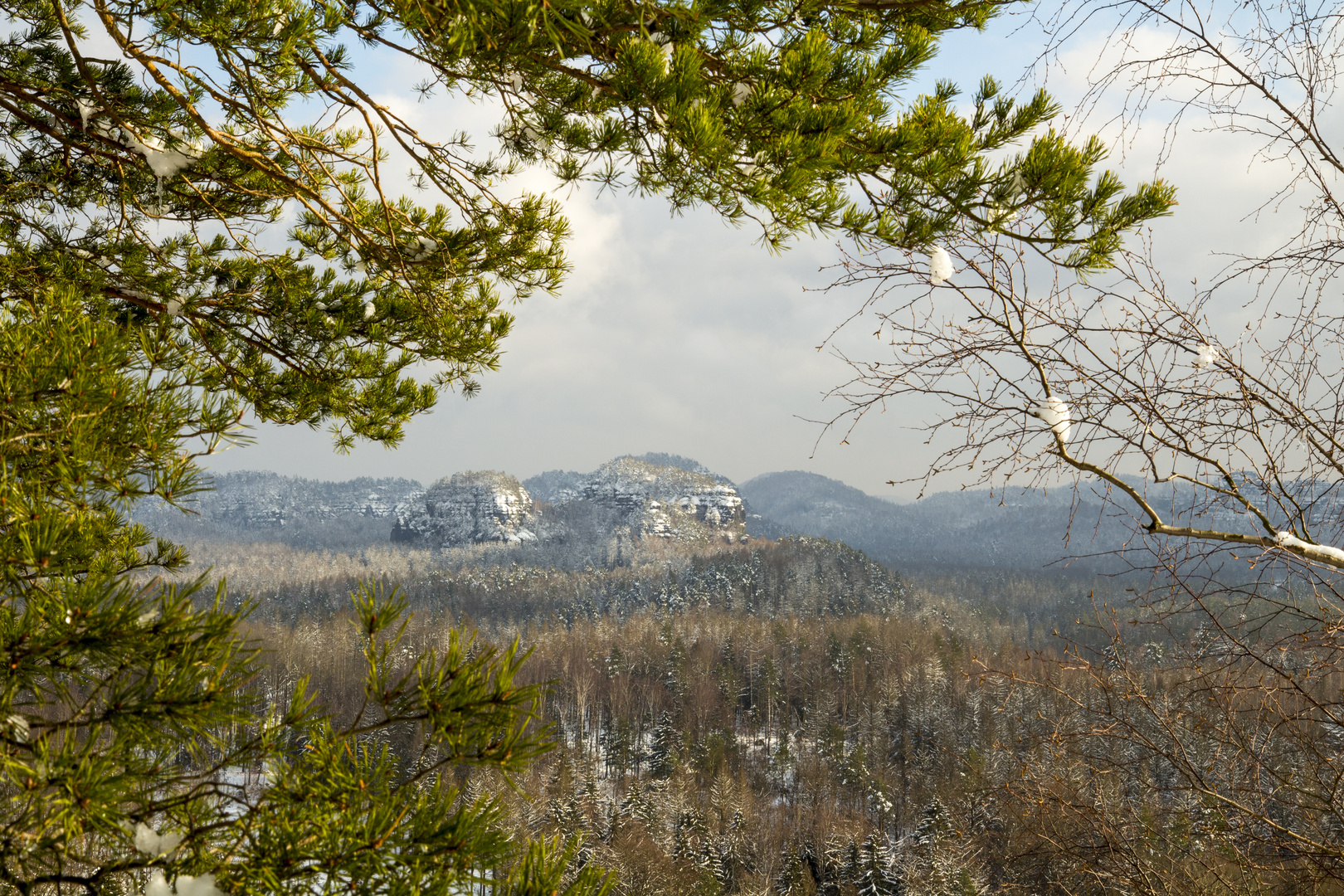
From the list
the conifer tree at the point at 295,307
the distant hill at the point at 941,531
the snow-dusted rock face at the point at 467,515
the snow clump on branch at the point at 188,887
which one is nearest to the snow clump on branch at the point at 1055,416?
the conifer tree at the point at 295,307

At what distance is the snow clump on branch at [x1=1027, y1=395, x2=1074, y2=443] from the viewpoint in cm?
210

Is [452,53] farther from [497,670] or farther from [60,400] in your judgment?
[497,670]

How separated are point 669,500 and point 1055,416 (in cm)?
13436

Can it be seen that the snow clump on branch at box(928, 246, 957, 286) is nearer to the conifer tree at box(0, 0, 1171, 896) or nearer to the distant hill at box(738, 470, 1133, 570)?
the conifer tree at box(0, 0, 1171, 896)

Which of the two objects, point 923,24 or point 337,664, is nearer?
point 923,24

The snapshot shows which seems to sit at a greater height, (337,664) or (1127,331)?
(1127,331)

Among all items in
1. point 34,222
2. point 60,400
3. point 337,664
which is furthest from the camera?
point 337,664

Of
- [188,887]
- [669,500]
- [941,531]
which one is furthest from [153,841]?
[941,531]

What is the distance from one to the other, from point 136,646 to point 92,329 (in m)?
0.66

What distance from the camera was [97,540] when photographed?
1561mm

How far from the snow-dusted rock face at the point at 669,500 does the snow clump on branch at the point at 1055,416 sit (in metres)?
118

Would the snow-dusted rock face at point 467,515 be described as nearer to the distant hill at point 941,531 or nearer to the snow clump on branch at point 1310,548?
the distant hill at point 941,531

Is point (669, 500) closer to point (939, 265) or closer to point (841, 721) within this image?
point (841, 721)

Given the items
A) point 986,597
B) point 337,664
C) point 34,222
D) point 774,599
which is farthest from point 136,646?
point 986,597
